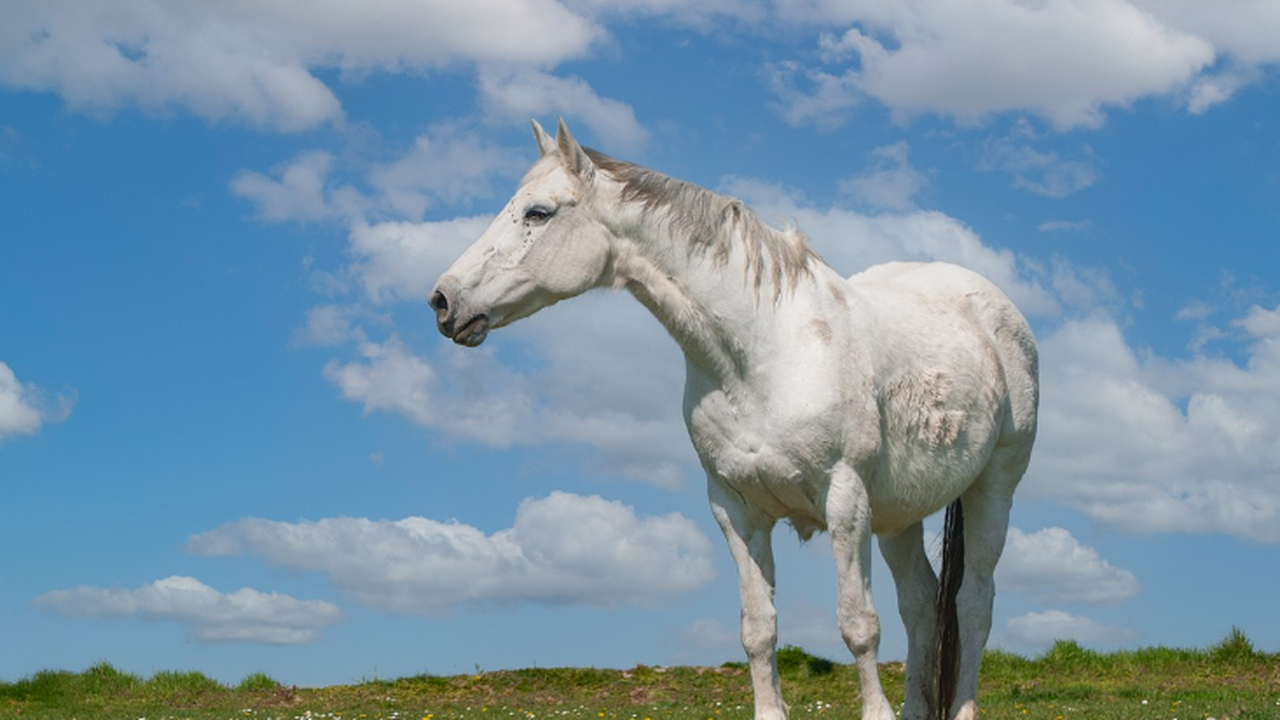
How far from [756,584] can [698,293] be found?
4.41 ft

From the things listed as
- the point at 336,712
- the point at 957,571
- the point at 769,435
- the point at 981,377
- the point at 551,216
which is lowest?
the point at 336,712

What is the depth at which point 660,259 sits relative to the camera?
548cm

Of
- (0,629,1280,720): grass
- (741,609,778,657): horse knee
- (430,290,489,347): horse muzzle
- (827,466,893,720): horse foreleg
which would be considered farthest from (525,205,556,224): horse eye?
(0,629,1280,720): grass

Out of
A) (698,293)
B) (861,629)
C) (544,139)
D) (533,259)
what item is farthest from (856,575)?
(544,139)

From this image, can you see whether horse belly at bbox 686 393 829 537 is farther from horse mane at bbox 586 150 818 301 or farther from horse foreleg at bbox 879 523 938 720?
horse foreleg at bbox 879 523 938 720

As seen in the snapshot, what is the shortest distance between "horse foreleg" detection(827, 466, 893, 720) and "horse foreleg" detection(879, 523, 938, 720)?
1.41m

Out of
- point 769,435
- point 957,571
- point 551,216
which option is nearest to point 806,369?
point 769,435

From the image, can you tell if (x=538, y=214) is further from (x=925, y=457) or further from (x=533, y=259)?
(x=925, y=457)

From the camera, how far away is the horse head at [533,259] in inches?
212

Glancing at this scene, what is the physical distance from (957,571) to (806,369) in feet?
7.26

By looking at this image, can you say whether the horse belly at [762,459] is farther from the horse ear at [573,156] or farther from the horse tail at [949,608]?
the horse tail at [949,608]

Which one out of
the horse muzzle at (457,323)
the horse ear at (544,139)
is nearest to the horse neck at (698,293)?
the horse ear at (544,139)

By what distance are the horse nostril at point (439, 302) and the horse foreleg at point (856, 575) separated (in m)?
1.89

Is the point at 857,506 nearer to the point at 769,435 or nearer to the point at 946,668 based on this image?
the point at 769,435
